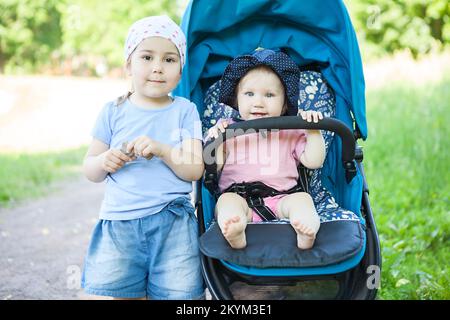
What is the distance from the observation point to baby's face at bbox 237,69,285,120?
2.33 m

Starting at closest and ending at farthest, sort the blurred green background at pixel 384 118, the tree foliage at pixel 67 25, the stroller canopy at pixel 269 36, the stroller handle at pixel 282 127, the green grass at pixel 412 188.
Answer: the stroller handle at pixel 282 127 → the stroller canopy at pixel 269 36 → the green grass at pixel 412 188 → the blurred green background at pixel 384 118 → the tree foliage at pixel 67 25

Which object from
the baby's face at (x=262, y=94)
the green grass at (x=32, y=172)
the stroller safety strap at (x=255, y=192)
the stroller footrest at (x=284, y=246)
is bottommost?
the green grass at (x=32, y=172)

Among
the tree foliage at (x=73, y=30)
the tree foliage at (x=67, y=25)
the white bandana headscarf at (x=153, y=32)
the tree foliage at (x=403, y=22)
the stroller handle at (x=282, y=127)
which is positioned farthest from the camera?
the tree foliage at (x=67, y=25)

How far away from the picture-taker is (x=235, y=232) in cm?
193

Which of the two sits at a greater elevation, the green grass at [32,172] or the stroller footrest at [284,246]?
the stroller footrest at [284,246]

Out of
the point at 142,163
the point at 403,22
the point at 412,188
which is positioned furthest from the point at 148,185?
the point at 403,22

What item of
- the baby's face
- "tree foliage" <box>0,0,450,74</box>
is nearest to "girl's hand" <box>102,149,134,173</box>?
the baby's face

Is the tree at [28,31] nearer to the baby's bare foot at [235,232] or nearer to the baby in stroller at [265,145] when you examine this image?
the baby in stroller at [265,145]

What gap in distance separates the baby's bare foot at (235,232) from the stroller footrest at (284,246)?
2 cm

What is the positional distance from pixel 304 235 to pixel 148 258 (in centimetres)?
69

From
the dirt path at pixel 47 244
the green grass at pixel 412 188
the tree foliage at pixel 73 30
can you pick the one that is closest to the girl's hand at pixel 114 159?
the dirt path at pixel 47 244

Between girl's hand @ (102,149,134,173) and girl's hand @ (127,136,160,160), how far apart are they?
42 millimetres

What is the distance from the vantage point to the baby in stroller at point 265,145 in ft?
7.52

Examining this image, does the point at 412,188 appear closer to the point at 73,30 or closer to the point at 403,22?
the point at 403,22
